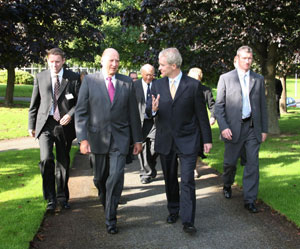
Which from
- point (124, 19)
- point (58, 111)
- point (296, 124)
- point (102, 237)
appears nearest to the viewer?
point (102, 237)

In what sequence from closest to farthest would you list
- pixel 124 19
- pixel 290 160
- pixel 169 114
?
pixel 169 114 → pixel 290 160 → pixel 124 19

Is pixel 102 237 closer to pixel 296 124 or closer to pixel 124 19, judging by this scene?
pixel 124 19

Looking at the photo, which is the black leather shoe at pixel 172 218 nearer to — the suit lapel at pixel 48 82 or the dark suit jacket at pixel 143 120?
the suit lapel at pixel 48 82

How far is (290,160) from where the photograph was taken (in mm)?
9289

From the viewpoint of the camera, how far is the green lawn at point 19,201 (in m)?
4.98

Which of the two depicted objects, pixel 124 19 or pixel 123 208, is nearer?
pixel 123 208

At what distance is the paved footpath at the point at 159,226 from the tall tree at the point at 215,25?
571 cm

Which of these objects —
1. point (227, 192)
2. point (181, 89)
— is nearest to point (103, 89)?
point (181, 89)

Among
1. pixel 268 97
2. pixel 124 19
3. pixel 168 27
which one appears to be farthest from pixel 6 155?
pixel 268 97

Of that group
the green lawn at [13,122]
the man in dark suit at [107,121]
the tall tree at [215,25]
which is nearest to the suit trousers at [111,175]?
the man in dark suit at [107,121]

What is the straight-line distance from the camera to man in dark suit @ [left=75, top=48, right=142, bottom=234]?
5.19 metres

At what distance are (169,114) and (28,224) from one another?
2.15m

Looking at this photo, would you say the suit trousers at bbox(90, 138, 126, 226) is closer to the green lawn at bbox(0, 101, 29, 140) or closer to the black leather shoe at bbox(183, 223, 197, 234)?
the black leather shoe at bbox(183, 223, 197, 234)

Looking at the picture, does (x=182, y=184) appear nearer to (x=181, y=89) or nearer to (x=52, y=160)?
(x=181, y=89)
